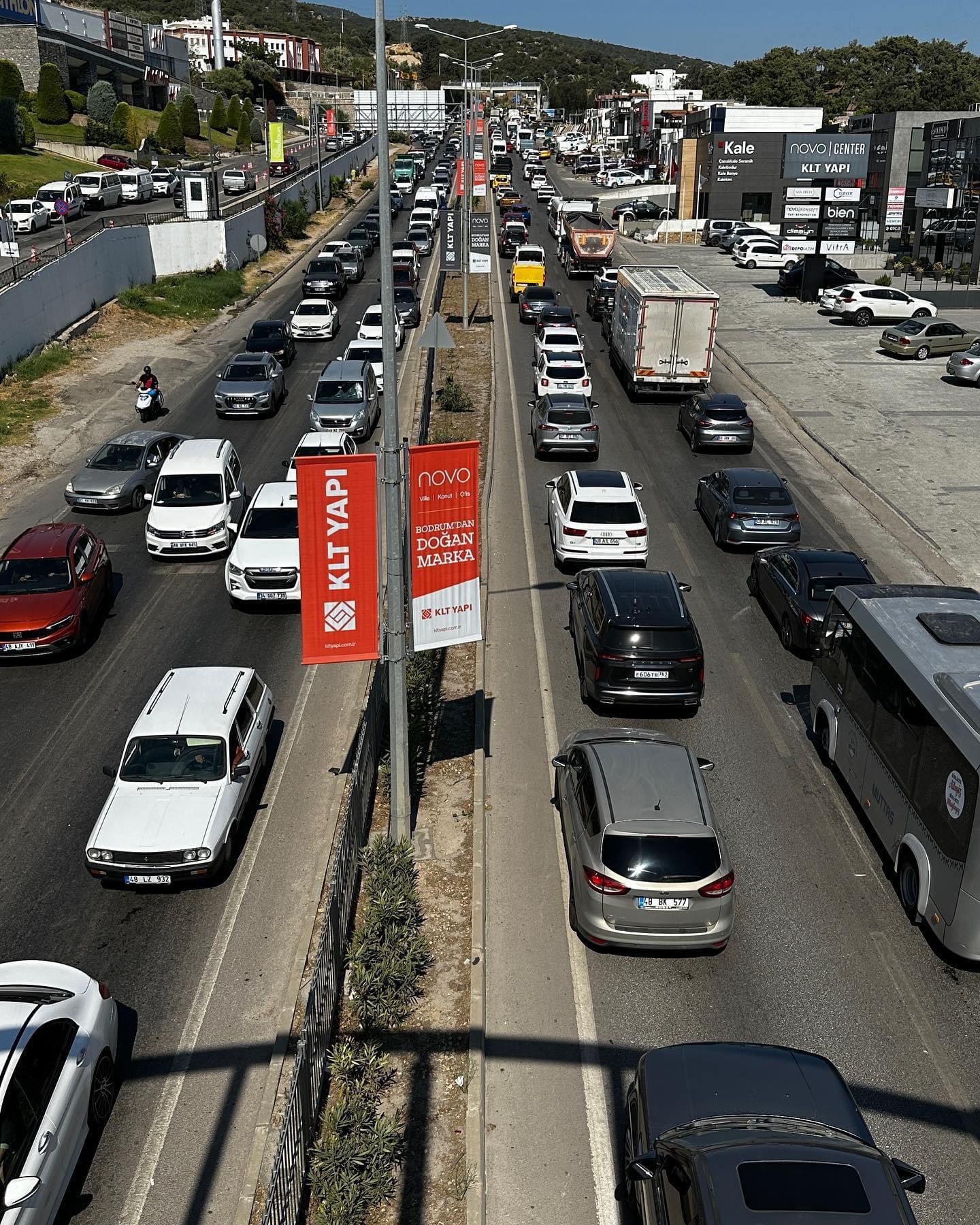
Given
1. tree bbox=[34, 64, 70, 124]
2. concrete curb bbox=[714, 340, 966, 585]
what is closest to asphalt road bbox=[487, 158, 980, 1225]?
concrete curb bbox=[714, 340, 966, 585]

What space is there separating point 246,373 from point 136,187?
42891 mm

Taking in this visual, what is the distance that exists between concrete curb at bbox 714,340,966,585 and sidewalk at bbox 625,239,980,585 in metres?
0.10

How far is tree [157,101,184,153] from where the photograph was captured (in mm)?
91875

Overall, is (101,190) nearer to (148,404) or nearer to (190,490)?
(148,404)

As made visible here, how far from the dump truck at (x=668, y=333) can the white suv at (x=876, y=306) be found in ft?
52.3

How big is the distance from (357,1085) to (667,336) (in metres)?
27.2

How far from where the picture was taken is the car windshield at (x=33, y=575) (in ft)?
57.2

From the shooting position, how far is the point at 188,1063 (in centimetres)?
944

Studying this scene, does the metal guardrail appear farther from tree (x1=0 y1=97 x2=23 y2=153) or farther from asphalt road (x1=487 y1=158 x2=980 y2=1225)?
tree (x1=0 y1=97 x2=23 y2=153)

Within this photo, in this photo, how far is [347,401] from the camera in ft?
97.0

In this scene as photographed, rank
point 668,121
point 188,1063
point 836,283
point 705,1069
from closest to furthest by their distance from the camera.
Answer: point 705,1069
point 188,1063
point 836,283
point 668,121

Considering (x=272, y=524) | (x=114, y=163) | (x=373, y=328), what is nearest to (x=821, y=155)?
(x=373, y=328)

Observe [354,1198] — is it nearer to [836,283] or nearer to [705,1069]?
[705,1069]

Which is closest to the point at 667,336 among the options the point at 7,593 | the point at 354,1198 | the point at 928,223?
the point at 7,593
